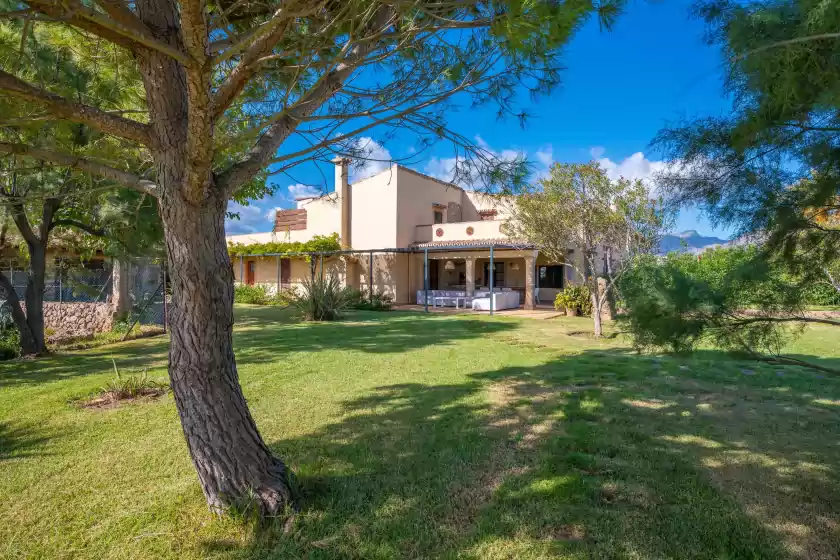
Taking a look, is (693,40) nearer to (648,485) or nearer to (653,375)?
(648,485)

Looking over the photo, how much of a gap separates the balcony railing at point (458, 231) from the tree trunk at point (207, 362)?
18154 mm

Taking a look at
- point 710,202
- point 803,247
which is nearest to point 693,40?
point 710,202

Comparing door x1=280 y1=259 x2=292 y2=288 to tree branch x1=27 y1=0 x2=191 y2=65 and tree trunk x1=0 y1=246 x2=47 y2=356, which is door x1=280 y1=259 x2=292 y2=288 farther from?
tree branch x1=27 y1=0 x2=191 y2=65

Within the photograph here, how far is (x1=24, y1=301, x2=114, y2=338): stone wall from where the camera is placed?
570 inches

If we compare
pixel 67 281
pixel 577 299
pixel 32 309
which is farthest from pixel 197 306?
pixel 577 299

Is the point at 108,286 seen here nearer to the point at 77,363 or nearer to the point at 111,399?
the point at 77,363

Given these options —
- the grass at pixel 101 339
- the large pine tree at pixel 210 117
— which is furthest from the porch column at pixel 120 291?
the large pine tree at pixel 210 117

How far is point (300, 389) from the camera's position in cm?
629

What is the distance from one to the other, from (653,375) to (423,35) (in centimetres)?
595

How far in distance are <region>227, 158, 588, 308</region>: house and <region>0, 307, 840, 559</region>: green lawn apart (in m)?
13.8

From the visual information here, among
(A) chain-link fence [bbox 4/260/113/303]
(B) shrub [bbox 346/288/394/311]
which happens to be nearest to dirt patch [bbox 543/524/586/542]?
(A) chain-link fence [bbox 4/260/113/303]

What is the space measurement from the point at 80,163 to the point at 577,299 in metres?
16.5

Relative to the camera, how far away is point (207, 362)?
2.96m

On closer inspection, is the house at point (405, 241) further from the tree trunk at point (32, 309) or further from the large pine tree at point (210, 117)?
the large pine tree at point (210, 117)
